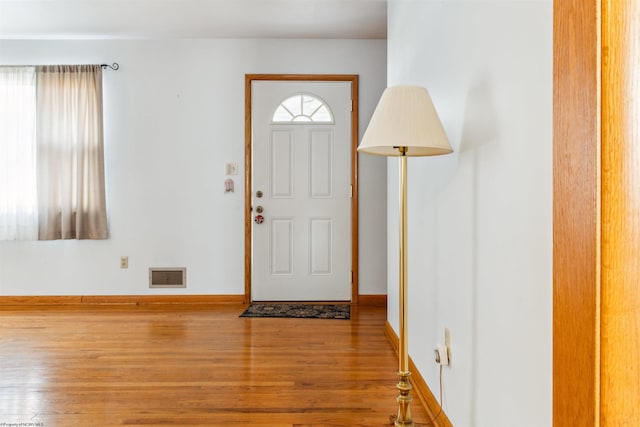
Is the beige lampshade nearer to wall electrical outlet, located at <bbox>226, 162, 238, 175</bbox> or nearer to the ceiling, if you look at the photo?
the ceiling

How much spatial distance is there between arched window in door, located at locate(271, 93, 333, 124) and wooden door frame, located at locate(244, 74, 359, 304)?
0.62 feet

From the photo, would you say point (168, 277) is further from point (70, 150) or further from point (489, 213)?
point (489, 213)

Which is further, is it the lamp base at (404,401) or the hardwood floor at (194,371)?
the hardwood floor at (194,371)

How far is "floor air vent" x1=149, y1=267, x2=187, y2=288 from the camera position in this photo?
4641mm

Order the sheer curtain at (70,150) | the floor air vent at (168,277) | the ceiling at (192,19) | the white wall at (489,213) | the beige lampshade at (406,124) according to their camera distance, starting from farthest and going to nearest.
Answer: the floor air vent at (168,277) → the sheer curtain at (70,150) → the ceiling at (192,19) → the beige lampshade at (406,124) → the white wall at (489,213)

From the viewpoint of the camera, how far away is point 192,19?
416cm

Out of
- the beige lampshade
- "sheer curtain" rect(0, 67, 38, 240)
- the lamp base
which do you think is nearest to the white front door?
"sheer curtain" rect(0, 67, 38, 240)

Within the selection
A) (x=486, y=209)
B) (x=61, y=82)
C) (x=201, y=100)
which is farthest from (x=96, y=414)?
(x=61, y=82)

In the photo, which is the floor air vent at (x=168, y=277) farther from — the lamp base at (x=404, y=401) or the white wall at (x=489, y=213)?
the lamp base at (x=404, y=401)

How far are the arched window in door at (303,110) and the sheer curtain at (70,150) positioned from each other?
1731mm

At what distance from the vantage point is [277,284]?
464cm

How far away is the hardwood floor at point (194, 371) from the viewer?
2154 millimetres

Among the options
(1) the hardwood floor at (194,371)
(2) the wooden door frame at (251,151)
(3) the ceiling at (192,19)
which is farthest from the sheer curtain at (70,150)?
(2) the wooden door frame at (251,151)

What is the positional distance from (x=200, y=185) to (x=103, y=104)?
1216 millimetres
